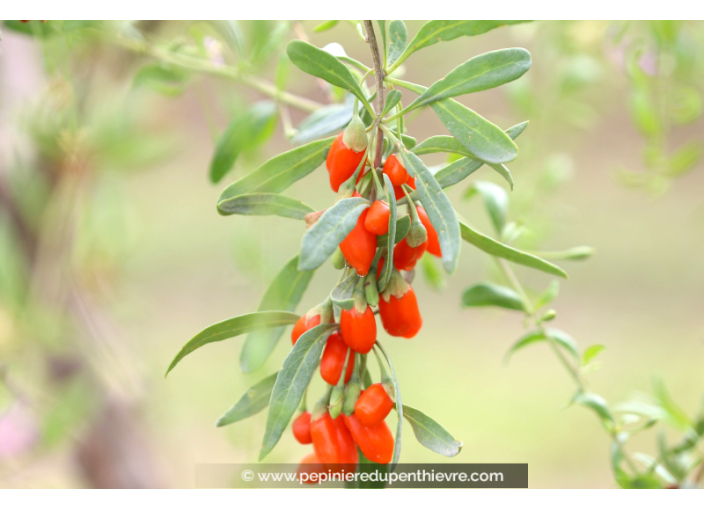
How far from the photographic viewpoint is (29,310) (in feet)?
1.88

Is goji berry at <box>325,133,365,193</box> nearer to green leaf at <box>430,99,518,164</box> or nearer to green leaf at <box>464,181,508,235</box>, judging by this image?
green leaf at <box>430,99,518,164</box>

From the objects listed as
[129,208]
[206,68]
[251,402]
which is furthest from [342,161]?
[129,208]

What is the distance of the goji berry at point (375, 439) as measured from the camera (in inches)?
9.6

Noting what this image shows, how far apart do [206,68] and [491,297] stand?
0.84ft

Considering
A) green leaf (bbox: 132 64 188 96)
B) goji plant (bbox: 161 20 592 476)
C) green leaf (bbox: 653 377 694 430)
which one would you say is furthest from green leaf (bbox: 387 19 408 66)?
green leaf (bbox: 653 377 694 430)

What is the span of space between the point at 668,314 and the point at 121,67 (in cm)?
137

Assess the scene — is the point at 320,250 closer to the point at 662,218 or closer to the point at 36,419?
the point at 36,419

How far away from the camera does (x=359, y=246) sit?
21 centimetres

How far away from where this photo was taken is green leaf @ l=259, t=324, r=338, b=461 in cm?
23

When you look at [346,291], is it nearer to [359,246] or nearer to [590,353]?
[359,246]

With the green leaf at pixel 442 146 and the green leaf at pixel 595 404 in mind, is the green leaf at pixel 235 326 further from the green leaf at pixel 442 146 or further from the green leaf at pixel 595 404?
the green leaf at pixel 595 404

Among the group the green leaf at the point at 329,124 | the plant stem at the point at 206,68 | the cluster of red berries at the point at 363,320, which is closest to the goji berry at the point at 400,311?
the cluster of red berries at the point at 363,320

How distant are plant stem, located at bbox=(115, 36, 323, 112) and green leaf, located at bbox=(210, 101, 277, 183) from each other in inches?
0.5

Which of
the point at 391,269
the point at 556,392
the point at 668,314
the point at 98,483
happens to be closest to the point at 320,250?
the point at 391,269
